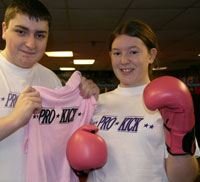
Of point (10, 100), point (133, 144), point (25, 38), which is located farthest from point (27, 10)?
point (133, 144)

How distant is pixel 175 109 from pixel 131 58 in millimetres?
373

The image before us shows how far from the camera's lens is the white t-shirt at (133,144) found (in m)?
1.02

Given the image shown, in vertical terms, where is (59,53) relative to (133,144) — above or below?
above

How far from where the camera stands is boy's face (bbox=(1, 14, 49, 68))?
3.56 ft

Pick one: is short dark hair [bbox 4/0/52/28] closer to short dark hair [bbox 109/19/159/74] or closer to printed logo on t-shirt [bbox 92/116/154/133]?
short dark hair [bbox 109/19/159/74]

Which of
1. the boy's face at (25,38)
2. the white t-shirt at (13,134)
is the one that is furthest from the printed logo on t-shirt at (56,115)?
the boy's face at (25,38)

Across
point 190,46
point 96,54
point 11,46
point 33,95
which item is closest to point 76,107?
point 33,95

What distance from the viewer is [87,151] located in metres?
1.02

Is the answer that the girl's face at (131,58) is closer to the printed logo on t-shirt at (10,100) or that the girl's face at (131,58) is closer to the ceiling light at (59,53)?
the printed logo on t-shirt at (10,100)

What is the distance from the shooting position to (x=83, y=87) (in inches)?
48.4

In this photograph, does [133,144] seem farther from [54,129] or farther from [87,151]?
[54,129]

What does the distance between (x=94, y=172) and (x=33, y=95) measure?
51cm

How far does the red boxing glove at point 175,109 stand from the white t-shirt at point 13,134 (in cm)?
65

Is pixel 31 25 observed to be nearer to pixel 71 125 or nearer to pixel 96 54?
pixel 71 125
